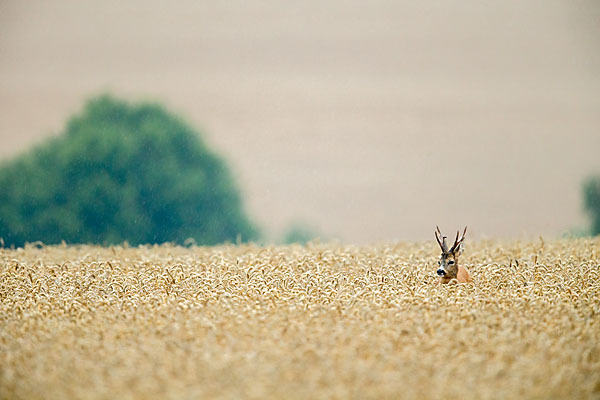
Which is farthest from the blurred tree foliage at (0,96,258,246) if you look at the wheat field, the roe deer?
the roe deer

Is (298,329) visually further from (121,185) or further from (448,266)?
(121,185)

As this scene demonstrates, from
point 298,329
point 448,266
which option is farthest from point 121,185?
point 298,329

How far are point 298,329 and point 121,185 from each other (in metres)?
9.96

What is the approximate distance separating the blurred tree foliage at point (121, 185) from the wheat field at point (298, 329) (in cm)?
643

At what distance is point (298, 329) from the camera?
4.16m

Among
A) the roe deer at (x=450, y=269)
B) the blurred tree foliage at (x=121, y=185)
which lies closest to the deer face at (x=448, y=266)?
the roe deer at (x=450, y=269)

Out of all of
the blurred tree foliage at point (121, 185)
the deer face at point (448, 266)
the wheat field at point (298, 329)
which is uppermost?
the blurred tree foliage at point (121, 185)

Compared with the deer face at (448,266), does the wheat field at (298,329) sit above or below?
below

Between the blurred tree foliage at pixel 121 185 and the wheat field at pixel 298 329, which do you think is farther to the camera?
the blurred tree foliage at pixel 121 185

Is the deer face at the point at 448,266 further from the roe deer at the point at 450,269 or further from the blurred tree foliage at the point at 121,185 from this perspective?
the blurred tree foliage at the point at 121,185

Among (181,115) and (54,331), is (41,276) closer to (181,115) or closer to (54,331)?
(54,331)

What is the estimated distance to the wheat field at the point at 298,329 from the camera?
3359 mm

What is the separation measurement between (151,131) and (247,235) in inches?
117

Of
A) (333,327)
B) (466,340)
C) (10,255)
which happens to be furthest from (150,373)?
(10,255)
